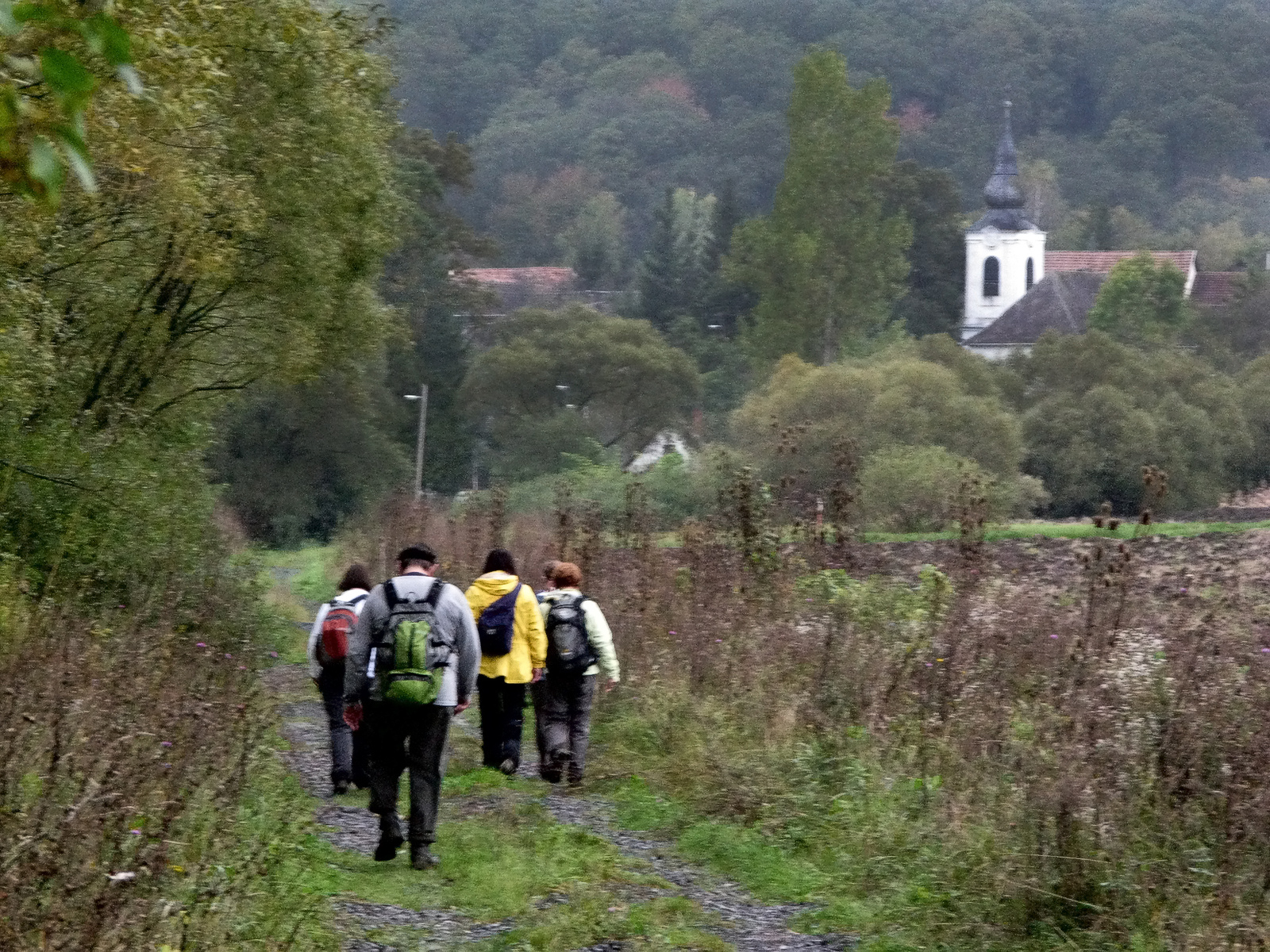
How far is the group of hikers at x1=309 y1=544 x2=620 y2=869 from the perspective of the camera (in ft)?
33.7

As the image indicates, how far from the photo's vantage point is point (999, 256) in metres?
113

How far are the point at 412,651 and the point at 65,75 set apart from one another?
7.04 m

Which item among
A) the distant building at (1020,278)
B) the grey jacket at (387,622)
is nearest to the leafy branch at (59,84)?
the grey jacket at (387,622)

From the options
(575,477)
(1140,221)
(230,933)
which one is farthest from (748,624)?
(1140,221)

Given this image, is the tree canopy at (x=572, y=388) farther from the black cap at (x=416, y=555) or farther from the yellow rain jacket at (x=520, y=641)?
the black cap at (x=416, y=555)

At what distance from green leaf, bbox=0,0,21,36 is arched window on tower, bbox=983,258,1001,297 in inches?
4410

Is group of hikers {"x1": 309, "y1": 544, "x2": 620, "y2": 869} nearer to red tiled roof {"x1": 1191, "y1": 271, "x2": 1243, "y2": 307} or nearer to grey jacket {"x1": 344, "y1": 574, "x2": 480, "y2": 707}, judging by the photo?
grey jacket {"x1": 344, "y1": 574, "x2": 480, "y2": 707}

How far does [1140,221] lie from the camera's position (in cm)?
13300

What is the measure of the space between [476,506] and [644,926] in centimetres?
2076

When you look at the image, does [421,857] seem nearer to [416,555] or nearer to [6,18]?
[416,555]

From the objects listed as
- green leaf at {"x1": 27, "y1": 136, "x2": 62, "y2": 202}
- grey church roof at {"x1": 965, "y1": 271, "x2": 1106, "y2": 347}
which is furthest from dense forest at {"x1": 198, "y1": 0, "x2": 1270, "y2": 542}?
green leaf at {"x1": 27, "y1": 136, "x2": 62, "y2": 202}

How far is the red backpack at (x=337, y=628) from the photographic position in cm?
1297

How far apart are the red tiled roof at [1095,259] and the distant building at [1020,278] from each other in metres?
0.05

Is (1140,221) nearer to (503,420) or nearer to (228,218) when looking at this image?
(503,420)
